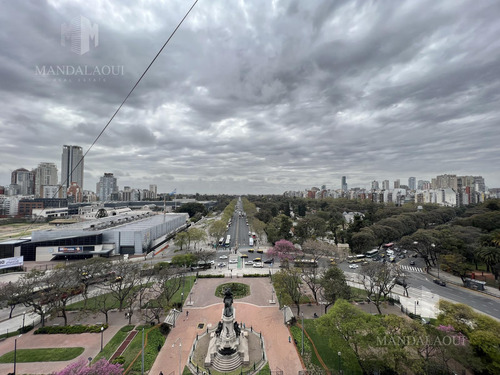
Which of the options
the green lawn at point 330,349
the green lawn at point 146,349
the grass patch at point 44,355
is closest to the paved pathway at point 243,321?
the green lawn at point 146,349

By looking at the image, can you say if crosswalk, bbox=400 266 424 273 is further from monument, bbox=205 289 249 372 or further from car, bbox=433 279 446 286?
monument, bbox=205 289 249 372

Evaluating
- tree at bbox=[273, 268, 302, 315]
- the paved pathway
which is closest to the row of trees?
the paved pathway

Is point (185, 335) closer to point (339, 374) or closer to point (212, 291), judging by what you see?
point (212, 291)

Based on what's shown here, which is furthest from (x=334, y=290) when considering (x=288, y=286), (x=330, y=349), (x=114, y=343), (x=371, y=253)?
(x=371, y=253)

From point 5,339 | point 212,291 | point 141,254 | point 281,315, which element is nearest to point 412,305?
point 281,315

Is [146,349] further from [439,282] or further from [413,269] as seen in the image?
[413,269]

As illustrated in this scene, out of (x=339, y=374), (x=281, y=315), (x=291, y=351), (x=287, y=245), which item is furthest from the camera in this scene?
(x=287, y=245)
